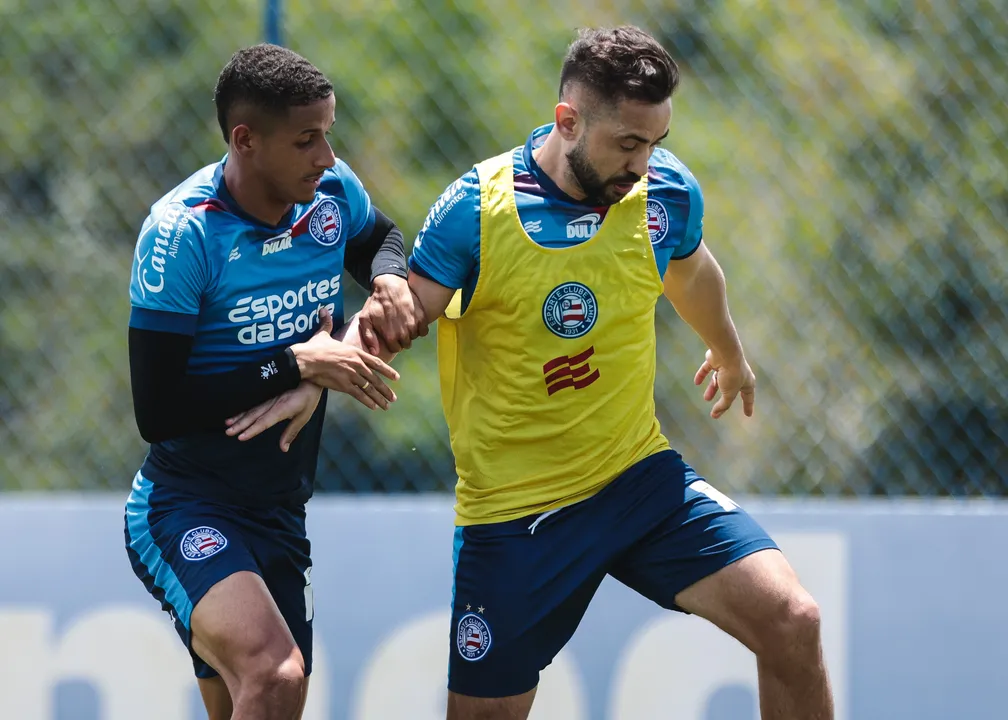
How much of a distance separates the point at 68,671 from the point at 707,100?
14.5ft

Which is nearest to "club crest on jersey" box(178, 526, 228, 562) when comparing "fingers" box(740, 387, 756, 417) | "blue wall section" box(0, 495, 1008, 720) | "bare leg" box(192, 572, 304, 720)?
"bare leg" box(192, 572, 304, 720)

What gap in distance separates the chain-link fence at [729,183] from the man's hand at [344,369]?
2482 mm

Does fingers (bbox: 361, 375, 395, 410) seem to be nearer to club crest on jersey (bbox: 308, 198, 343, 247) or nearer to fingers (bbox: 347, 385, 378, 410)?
fingers (bbox: 347, 385, 378, 410)

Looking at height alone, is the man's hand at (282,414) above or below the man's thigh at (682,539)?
above

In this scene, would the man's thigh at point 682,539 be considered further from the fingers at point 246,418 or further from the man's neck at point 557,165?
the fingers at point 246,418

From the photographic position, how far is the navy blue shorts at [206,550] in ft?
10.5

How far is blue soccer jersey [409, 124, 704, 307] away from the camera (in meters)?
3.36

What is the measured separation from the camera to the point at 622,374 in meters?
3.51

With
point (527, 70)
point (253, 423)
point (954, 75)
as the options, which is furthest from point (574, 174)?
point (954, 75)

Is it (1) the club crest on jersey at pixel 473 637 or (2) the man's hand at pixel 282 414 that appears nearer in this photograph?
(2) the man's hand at pixel 282 414

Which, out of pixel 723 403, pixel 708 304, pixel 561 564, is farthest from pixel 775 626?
pixel 708 304

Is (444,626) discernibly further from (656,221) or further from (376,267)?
(656,221)

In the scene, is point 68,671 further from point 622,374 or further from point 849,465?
point 849,465

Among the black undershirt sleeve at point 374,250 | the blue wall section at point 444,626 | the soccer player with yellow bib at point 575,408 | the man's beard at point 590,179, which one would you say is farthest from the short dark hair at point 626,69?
the blue wall section at point 444,626
